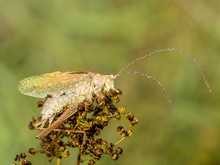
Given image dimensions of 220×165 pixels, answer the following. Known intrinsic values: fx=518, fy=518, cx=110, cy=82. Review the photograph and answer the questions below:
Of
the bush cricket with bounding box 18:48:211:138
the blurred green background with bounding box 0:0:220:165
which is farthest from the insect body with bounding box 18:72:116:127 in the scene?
the blurred green background with bounding box 0:0:220:165

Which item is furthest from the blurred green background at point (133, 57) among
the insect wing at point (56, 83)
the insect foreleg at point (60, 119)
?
the insect foreleg at point (60, 119)

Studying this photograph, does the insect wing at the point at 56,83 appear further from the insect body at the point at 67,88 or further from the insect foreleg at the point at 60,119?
the insect foreleg at the point at 60,119

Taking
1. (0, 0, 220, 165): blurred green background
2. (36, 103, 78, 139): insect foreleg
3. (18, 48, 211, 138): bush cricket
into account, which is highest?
(0, 0, 220, 165): blurred green background

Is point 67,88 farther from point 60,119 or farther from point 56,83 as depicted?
point 60,119

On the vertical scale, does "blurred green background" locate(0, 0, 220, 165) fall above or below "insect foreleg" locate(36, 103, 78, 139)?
above

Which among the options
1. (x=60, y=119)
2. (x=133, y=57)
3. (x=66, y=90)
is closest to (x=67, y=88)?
(x=66, y=90)

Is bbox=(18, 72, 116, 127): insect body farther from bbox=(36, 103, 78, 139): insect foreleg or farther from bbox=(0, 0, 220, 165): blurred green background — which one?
bbox=(0, 0, 220, 165): blurred green background

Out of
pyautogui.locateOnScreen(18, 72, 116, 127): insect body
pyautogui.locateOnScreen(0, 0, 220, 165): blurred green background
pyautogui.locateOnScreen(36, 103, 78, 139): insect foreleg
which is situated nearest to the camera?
pyautogui.locateOnScreen(36, 103, 78, 139): insect foreleg

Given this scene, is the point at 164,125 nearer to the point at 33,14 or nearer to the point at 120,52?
the point at 120,52
